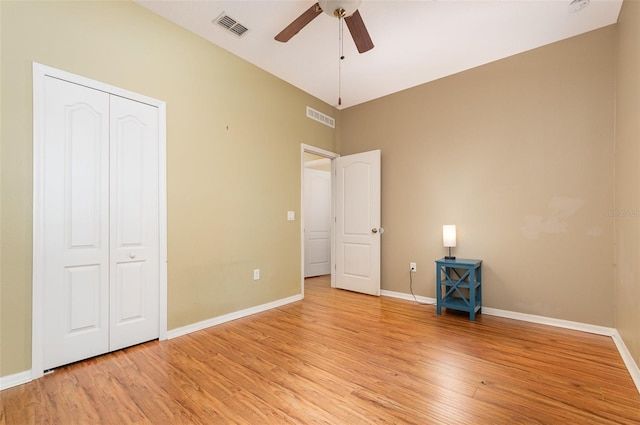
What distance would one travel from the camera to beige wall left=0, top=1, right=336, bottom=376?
1.97 meters

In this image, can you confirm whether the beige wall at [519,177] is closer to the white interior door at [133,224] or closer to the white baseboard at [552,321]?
the white baseboard at [552,321]

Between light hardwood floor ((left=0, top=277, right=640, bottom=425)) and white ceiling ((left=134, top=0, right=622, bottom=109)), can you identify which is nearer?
light hardwood floor ((left=0, top=277, right=640, bottom=425))

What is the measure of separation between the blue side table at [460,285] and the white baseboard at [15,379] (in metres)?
3.74

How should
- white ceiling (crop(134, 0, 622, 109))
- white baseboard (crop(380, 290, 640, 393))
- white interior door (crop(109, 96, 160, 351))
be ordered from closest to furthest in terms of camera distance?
white baseboard (crop(380, 290, 640, 393)) < white interior door (crop(109, 96, 160, 351)) < white ceiling (crop(134, 0, 622, 109))

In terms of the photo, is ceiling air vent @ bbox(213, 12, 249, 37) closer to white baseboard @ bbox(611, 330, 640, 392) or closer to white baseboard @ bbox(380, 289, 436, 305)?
white baseboard @ bbox(380, 289, 436, 305)

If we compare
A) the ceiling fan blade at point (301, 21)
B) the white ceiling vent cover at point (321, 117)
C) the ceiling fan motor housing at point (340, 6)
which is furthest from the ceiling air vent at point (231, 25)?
the white ceiling vent cover at point (321, 117)

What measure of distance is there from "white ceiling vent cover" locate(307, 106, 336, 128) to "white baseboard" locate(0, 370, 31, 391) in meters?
3.95

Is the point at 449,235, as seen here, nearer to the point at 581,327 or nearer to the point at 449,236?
the point at 449,236

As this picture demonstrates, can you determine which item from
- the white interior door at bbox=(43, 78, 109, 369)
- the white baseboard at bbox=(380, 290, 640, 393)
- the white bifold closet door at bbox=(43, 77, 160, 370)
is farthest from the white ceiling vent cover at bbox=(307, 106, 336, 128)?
the white baseboard at bbox=(380, 290, 640, 393)

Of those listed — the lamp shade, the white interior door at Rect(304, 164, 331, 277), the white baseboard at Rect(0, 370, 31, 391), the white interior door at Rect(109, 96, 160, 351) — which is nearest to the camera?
the white baseboard at Rect(0, 370, 31, 391)

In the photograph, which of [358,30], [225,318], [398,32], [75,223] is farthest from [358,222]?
[75,223]

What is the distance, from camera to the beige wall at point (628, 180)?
2045 mm

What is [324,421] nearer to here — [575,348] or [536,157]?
[575,348]

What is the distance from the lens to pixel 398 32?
286cm
